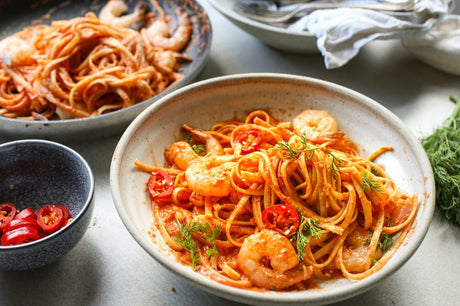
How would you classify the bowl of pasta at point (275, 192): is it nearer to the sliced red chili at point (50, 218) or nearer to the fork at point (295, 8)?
the sliced red chili at point (50, 218)

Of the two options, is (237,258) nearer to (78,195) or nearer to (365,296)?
(365,296)

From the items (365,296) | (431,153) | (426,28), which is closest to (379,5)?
(426,28)

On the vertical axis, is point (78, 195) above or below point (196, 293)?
above

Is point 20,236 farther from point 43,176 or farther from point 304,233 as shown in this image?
point 304,233

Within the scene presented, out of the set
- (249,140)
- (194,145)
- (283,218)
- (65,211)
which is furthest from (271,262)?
(65,211)

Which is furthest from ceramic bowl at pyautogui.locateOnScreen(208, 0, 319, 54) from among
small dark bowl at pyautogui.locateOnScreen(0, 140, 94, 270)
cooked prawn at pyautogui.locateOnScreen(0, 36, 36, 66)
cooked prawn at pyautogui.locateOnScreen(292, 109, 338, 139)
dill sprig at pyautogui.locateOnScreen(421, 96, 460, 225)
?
small dark bowl at pyautogui.locateOnScreen(0, 140, 94, 270)

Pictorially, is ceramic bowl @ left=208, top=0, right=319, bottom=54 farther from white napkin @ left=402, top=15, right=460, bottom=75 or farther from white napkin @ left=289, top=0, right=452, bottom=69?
white napkin @ left=402, top=15, right=460, bottom=75

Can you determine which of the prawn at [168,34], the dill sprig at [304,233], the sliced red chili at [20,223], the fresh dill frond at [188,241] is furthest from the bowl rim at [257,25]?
the sliced red chili at [20,223]
